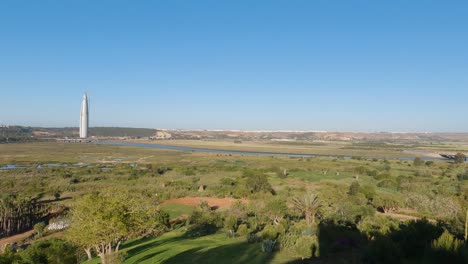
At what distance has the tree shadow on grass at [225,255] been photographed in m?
14.1

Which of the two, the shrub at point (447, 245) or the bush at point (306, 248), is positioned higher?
the shrub at point (447, 245)

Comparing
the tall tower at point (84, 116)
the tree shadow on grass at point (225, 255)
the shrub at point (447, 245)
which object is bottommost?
the tree shadow on grass at point (225, 255)

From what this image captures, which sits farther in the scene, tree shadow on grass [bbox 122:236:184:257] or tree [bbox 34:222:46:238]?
tree [bbox 34:222:46:238]

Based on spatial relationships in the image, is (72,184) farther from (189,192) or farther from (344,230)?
(344,230)

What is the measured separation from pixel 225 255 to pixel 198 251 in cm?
161

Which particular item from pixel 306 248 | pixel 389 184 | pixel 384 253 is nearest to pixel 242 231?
pixel 306 248

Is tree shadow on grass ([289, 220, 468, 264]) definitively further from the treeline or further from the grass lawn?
the treeline

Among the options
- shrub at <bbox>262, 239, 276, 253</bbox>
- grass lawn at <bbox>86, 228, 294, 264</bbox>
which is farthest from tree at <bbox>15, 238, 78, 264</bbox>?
shrub at <bbox>262, 239, 276, 253</bbox>

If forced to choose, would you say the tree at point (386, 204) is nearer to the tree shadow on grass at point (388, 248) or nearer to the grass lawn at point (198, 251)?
the tree shadow on grass at point (388, 248)

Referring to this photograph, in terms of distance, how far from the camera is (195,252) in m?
15.6

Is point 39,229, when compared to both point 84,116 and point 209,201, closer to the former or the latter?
point 209,201

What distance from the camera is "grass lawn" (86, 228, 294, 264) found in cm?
1426

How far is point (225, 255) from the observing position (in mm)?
14789

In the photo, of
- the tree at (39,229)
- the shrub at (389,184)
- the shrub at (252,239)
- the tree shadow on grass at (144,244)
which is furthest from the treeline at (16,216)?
the shrub at (389,184)
